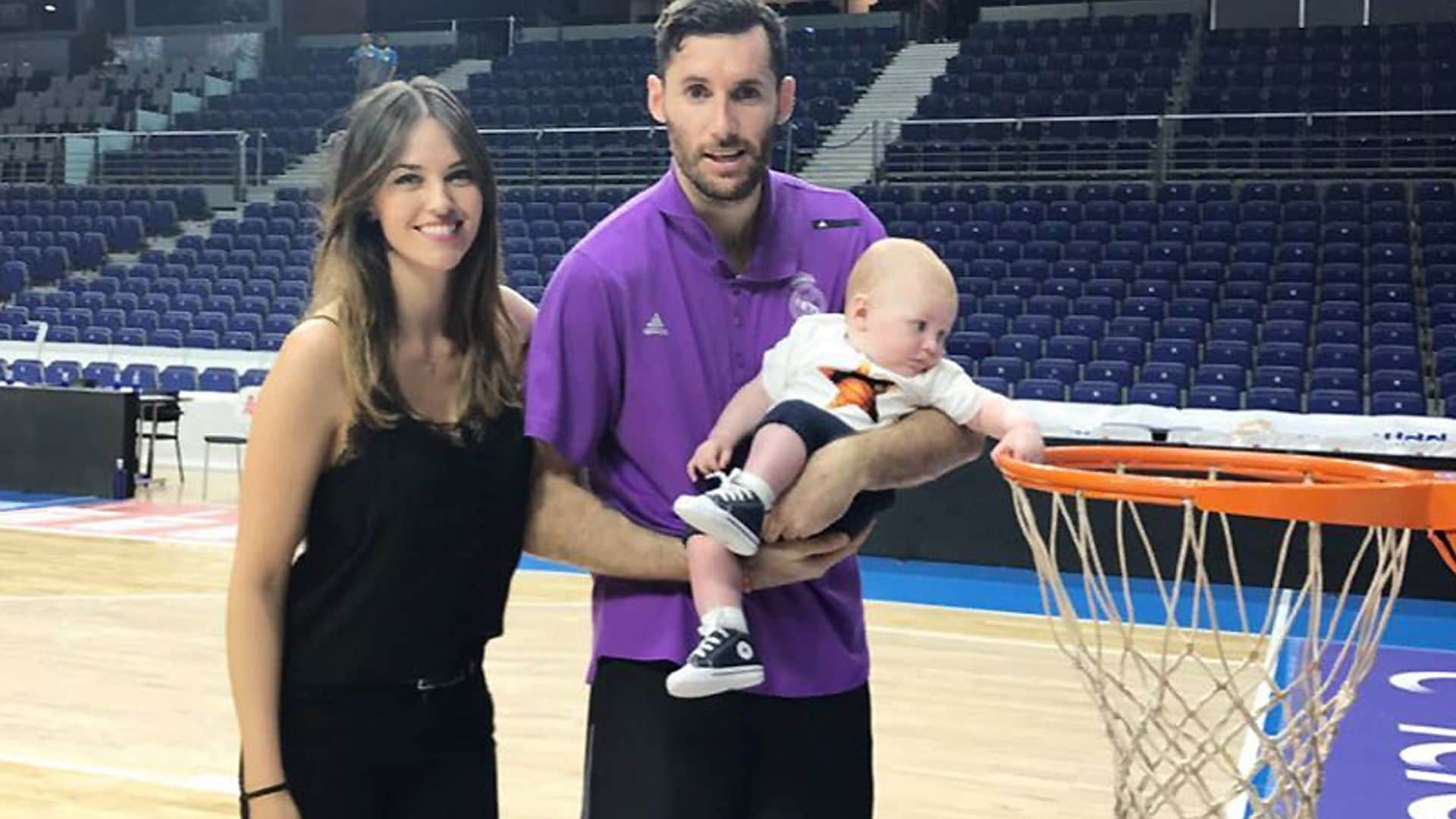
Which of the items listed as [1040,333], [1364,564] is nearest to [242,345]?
[1040,333]

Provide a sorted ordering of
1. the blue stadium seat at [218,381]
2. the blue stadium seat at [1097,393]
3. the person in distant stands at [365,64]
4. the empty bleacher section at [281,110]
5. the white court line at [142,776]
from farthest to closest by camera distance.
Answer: the empty bleacher section at [281,110] < the person in distant stands at [365,64] < the blue stadium seat at [218,381] < the blue stadium seat at [1097,393] < the white court line at [142,776]

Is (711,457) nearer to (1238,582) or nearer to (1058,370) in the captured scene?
(1238,582)

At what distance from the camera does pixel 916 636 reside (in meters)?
6.77

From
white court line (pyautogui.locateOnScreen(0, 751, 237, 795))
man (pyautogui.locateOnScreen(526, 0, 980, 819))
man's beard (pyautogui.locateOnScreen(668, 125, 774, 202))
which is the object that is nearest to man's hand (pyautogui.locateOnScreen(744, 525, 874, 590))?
man (pyautogui.locateOnScreen(526, 0, 980, 819))

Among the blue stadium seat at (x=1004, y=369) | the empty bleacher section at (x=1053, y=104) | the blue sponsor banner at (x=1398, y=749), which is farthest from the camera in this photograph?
the empty bleacher section at (x=1053, y=104)

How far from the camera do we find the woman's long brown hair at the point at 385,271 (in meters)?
1.94

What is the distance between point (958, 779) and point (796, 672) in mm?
2808

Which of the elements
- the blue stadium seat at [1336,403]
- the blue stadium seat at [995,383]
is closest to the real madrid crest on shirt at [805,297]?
the blue stadium seat at [995,383]

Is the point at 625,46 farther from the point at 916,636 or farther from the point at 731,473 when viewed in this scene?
the point at 731,473

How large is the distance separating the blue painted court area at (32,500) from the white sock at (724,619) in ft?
32.0

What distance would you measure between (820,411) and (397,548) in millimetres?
616

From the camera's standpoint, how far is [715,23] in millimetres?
1950

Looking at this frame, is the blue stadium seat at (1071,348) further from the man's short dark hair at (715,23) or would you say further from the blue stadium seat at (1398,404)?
the man's short dark hair at (715,23)

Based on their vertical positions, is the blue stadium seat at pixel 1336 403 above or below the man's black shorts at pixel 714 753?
below
